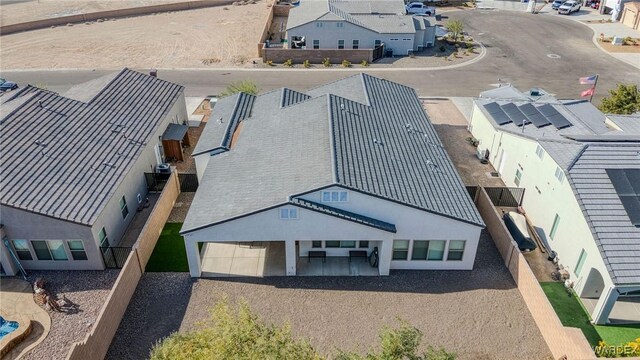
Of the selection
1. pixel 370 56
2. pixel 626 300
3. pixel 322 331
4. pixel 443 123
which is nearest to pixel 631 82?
pixel 443 123

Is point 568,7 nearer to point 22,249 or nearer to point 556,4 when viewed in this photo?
point 556,4

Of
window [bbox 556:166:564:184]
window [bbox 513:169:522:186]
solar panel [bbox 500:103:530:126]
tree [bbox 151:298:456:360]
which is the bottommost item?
window [bbox 513:169:522:186]

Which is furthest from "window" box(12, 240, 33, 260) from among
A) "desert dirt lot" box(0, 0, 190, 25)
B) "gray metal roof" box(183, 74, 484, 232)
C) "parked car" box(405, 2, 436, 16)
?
"desert dirt lot" box(0, 0, 190, 25)

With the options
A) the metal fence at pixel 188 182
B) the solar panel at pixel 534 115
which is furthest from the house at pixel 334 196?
the solar panel at pixel 534 115

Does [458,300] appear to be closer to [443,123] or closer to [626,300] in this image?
[626,300]

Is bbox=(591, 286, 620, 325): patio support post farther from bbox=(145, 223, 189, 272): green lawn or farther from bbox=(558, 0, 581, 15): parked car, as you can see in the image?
bbox=(558, 0, 581, 15): parked car

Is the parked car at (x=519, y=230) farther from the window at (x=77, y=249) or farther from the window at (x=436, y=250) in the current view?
the window at (x=77, y=249)
